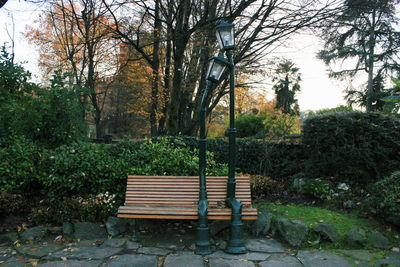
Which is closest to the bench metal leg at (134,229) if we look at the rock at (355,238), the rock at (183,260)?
the rock at (183,260)

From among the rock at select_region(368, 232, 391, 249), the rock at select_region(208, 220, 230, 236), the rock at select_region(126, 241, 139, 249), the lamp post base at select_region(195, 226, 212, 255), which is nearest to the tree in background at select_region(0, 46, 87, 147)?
the rock at select_region(126, 241, 139, 249)

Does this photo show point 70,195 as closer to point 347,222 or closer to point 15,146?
point 15,146

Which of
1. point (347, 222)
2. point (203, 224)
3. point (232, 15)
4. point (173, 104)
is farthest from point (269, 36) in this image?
point (203, 224)

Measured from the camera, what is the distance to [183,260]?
359 cm

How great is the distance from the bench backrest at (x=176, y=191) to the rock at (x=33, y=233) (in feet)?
4.15

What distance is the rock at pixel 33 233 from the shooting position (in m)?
4.19

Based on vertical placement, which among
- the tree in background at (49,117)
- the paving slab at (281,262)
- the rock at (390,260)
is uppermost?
the tree in background at (49,117)

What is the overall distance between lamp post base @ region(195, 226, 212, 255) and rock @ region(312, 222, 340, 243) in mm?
1570

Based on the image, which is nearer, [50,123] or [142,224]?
[142,224]

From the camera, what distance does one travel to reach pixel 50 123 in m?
5.98

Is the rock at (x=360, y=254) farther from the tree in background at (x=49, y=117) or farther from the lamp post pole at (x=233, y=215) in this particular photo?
the tree in background at (x=49, y=117)

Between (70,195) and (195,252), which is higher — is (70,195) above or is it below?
Result: above

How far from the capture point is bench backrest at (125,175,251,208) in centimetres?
445

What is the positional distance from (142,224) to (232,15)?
6415mm
